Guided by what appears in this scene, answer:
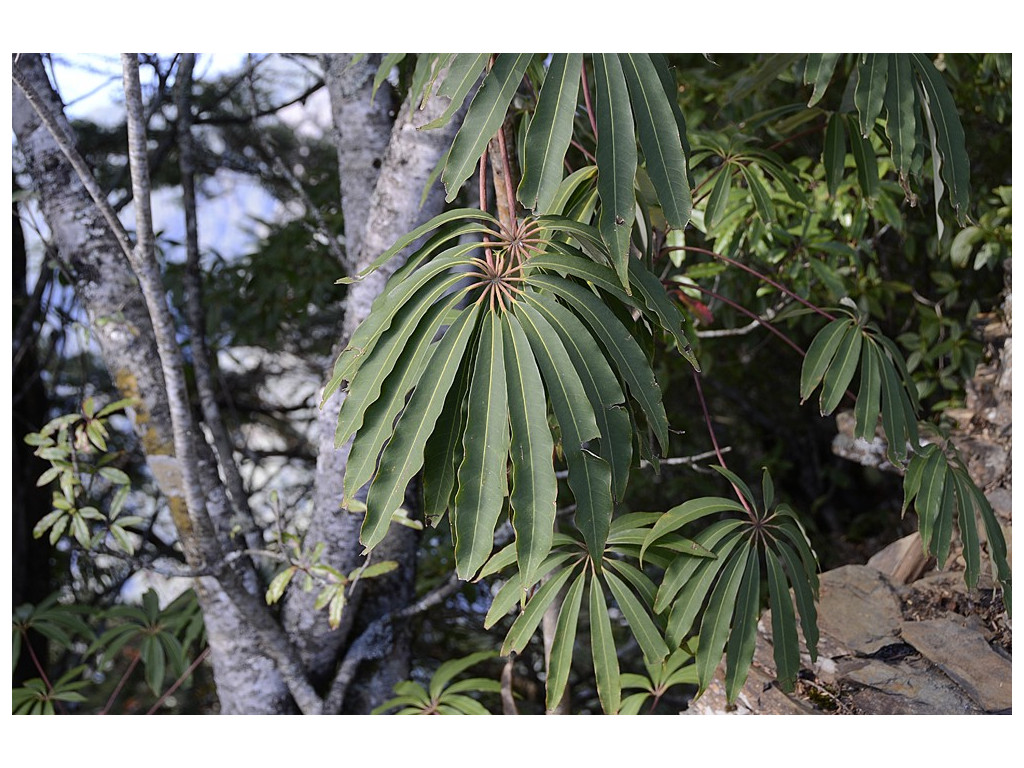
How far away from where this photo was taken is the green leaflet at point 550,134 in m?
0.85

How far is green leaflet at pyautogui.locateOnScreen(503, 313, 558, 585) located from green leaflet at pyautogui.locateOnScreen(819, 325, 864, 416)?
1.66 ft

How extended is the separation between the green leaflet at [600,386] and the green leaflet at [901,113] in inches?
20.7

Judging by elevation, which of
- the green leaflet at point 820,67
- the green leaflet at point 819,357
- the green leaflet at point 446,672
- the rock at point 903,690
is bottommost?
the green leaflet at point 446,672

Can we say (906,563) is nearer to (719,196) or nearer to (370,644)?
(719,196)

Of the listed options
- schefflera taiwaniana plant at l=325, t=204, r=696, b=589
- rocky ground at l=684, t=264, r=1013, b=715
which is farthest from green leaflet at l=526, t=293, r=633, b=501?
rocky ground at l=684, t=264, r=1013, b=715

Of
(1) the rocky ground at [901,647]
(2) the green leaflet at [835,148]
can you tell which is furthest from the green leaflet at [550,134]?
(1) the rocky ground at [901,647]

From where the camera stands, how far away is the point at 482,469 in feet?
2.64

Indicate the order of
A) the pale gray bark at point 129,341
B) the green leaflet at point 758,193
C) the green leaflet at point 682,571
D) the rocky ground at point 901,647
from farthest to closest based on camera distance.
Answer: the pale gray bark at point 129,341 → the green leaflet at point 758,193 → the rocky ground at point 901,647 → the green leaflet at point 682,571

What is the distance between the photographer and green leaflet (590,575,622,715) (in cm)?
104

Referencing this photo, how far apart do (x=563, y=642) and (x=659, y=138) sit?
63 cm

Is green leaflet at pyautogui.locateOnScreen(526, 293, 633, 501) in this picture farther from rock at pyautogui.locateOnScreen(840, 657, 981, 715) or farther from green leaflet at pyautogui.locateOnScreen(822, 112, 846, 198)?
green leaflet at pyautogui.locateOnScreen(822, 112, 846, 198)

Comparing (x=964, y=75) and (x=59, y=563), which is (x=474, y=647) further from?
(x=964, y=75)

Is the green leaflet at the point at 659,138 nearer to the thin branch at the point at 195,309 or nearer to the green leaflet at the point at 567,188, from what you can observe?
the green leaflet at the point at 567,188
